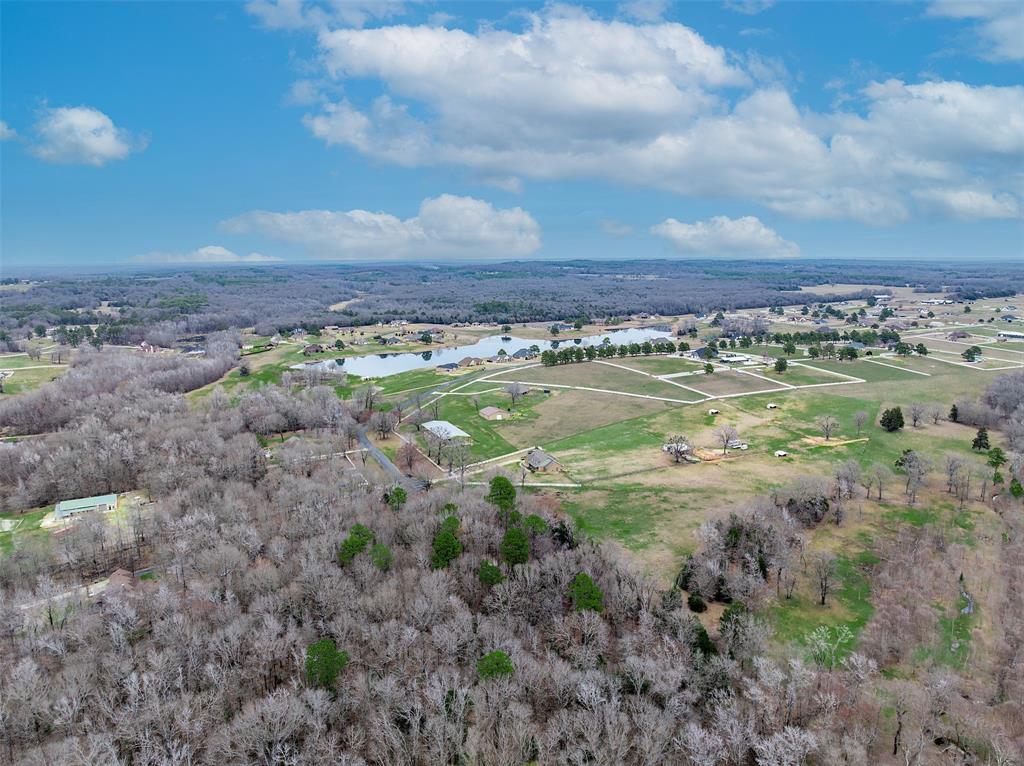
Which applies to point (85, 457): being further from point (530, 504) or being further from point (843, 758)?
point (843, 758)

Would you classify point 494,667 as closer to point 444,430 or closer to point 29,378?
point 444,430

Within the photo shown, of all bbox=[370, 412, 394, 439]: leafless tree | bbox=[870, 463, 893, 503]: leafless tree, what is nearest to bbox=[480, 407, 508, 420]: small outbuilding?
bbox=[370, 412, 394, 439]: leafless tree

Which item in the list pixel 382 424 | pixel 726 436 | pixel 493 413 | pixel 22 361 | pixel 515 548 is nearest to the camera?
pixel 515 548

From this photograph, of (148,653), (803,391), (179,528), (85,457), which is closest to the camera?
(148,653)

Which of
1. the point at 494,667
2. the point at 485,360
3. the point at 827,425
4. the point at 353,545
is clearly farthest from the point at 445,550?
the point at 485,360

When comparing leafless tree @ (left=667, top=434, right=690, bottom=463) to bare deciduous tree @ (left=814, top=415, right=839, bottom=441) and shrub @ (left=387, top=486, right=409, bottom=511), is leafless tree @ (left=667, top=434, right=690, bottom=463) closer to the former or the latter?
bare deciduous tree @ (left=814, top=415, right=839, bottom=441)

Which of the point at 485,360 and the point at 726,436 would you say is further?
the point at 485,360

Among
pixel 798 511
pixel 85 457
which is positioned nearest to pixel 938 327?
pixel 798 511
